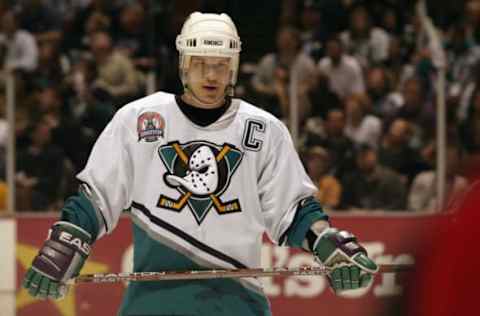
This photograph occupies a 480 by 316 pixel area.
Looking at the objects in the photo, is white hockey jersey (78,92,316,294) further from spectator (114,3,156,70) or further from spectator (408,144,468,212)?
spectator (114,3,156,70)

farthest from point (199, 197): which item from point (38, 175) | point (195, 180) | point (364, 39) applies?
point (364, 39)

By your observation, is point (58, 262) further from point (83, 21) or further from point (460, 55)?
point (460, 55)

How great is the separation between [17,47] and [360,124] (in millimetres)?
2114

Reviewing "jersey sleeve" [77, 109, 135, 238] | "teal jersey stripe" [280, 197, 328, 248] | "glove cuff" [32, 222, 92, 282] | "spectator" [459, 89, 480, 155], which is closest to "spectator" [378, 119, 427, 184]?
"spectator" [459, 89, 480, 155]

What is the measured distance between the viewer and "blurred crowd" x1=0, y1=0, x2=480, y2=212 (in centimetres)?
568

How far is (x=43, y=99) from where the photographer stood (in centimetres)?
579

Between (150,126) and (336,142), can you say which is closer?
(150,126)

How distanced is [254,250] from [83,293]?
2.89m

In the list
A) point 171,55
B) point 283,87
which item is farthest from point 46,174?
point 283,87

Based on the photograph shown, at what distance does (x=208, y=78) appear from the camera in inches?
107

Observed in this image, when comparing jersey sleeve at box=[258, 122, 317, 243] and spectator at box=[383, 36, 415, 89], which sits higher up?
jersey sleeve at box=[258, 122, 317, 243]

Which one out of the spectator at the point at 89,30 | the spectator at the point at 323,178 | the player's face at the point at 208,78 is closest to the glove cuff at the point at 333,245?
the player's face at the point at 208,78

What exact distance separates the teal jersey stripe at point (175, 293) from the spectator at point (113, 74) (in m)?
3.17

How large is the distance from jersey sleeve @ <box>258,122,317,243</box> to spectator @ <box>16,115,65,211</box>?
116 inches
